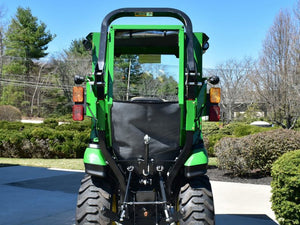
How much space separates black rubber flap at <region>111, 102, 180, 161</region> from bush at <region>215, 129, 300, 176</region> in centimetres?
648

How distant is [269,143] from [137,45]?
619cm

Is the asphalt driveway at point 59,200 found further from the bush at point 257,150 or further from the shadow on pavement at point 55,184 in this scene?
the bush at point 257,150

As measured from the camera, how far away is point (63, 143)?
15.1m

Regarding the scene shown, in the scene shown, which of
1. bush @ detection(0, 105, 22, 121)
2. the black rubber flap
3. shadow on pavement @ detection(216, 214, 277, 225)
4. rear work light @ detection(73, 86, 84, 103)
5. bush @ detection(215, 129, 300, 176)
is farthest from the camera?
bush @ detection(0, 105, 22, 121)

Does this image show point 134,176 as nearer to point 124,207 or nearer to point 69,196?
point 124,207

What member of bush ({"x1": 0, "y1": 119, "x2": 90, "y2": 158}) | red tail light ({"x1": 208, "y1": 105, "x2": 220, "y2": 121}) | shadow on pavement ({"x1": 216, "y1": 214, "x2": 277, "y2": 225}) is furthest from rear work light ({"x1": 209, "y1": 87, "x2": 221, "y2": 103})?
bush ({"x1": 0, "y1": 119, "x2": 90, "y2": 158})

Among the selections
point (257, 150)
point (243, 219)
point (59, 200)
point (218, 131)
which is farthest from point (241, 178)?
point (218, 131)

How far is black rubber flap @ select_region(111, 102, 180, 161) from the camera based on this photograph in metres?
3.63

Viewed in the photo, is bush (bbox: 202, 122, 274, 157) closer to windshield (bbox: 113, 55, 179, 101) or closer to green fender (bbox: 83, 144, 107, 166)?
windshield (bbox: 113, 55, 179, 101)

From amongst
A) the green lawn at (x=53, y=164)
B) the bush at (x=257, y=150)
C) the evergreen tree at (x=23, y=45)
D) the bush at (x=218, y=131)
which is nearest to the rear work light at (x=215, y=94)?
the bush at (x=257, y=150)

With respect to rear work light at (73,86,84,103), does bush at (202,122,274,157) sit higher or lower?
lower

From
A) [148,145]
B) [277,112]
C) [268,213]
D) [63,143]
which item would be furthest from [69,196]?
[277,112]

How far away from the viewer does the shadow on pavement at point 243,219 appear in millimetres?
5680

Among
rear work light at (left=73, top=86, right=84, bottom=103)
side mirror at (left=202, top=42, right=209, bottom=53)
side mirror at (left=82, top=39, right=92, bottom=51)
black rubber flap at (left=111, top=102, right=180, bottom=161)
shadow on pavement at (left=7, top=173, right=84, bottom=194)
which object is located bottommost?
shadow on pavement at (left=7, top=173, right=84, bottom=194)
